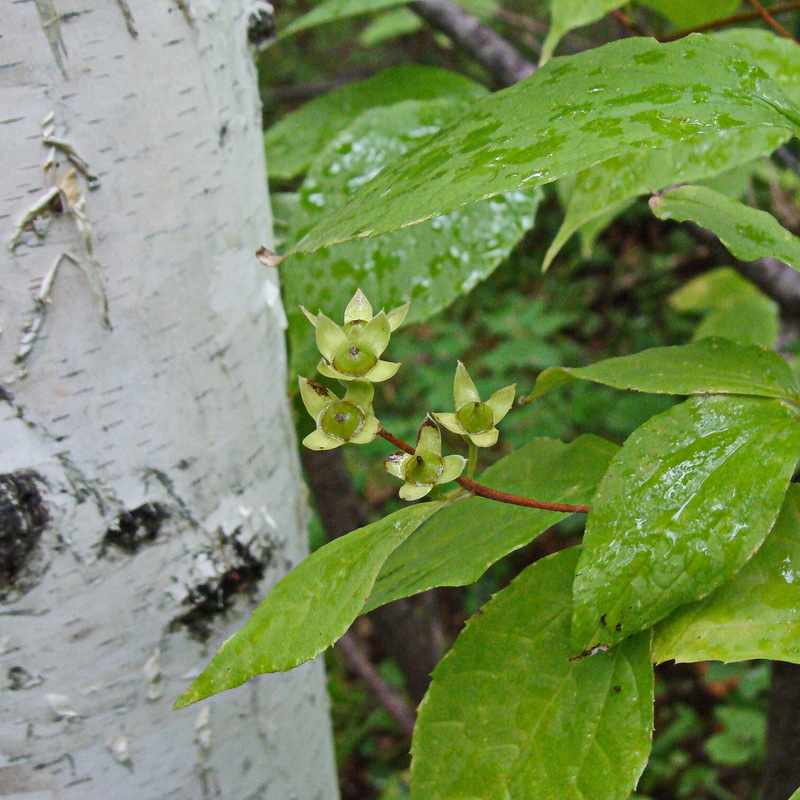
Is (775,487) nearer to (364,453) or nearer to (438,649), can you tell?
(438,649)

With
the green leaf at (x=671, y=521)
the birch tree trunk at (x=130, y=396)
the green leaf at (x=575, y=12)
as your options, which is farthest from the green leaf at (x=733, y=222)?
the birch tree trunk at (x=130, y=396)

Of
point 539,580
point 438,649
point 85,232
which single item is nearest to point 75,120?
point 85,232

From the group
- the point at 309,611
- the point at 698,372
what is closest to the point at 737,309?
the point at 698,372

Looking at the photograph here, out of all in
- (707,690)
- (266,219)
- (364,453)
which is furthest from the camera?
(364,453)

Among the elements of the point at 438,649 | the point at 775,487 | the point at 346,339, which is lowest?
the point at 438,649

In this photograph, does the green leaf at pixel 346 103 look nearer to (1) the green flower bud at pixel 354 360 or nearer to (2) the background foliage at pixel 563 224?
(2) the background foliage at pixel 563 224

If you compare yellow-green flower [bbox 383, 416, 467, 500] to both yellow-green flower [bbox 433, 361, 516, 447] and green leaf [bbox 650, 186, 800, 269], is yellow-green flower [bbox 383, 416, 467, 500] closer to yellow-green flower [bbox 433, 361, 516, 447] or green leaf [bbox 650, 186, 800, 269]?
yellow-green flower [bbox 433, 361, 516, 447]
